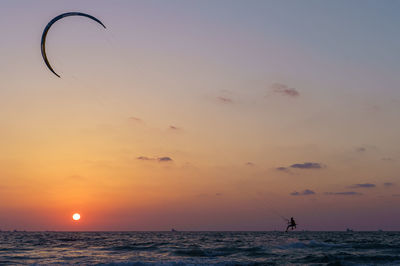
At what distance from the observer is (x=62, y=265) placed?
31.8 meters

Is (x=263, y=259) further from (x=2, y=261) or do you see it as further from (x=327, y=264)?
(x=2, y=261)

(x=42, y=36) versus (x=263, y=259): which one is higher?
(x=42, y=36)

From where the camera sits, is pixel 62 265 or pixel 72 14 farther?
pixel 62 265

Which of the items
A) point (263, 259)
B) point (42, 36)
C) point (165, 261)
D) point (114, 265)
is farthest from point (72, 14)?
point (263, 259)

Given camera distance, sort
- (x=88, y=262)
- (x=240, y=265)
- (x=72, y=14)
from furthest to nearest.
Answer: (x=88, y=262) → (x=240, y=265) → (x=72, y=14)

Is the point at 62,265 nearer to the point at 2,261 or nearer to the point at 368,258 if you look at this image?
the point at 2,261

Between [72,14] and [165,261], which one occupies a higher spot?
[72,14]

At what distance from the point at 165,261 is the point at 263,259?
8.48 metres

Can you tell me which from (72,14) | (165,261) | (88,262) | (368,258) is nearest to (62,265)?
(88,262)

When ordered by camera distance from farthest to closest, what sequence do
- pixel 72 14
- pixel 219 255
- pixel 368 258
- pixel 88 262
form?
pixel 219 255
pixel 368 258
pixel 88 262
pixel 72 14

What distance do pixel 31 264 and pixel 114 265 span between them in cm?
686

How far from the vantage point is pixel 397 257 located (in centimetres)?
3697

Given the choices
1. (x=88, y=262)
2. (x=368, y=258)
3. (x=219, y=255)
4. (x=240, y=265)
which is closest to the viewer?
(x=240, y=265)

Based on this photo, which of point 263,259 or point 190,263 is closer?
point 190,263
